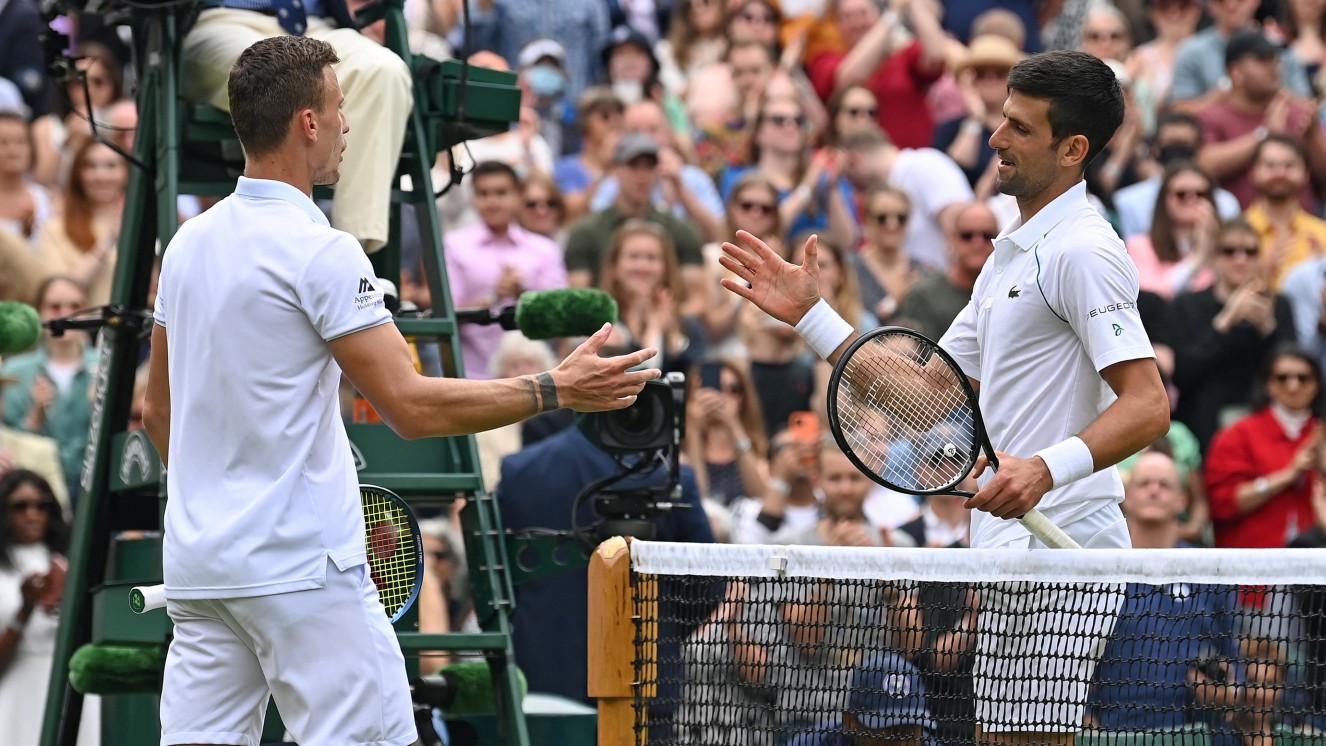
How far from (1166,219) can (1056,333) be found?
22.9ft

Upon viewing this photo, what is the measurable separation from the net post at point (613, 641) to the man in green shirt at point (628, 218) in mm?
5961

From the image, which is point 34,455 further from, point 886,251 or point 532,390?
point 532,390

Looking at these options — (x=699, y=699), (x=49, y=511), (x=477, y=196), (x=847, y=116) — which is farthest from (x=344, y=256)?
(x=847, y=116)

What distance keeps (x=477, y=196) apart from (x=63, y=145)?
320 centimetres

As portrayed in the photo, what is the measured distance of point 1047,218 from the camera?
5.04 m

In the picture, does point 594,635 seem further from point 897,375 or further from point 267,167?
point 267,167

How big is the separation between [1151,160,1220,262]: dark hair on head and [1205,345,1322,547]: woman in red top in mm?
1635

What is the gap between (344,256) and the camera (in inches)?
176

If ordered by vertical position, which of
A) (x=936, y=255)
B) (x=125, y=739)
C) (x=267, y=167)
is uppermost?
(x=936, y=255)

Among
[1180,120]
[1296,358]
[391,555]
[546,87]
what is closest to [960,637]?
[391,555]

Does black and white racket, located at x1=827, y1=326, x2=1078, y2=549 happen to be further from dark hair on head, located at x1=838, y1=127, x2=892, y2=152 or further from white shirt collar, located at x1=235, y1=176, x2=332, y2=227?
dark hair on head, located at x1=838, y1=127, x2=892, y2=152

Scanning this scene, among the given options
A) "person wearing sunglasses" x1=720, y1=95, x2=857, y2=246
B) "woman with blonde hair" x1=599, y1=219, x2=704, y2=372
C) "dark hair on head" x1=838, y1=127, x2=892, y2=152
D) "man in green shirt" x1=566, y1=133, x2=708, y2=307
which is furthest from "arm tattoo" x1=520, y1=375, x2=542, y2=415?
"dark hair on head" x1=838, y1=127, x2=892, y2=152

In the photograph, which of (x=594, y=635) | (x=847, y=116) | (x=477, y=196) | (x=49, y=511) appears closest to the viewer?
(x=594, y=635)

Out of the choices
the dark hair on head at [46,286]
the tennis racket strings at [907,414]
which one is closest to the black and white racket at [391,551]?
the tennis racket strings at [907,414]
